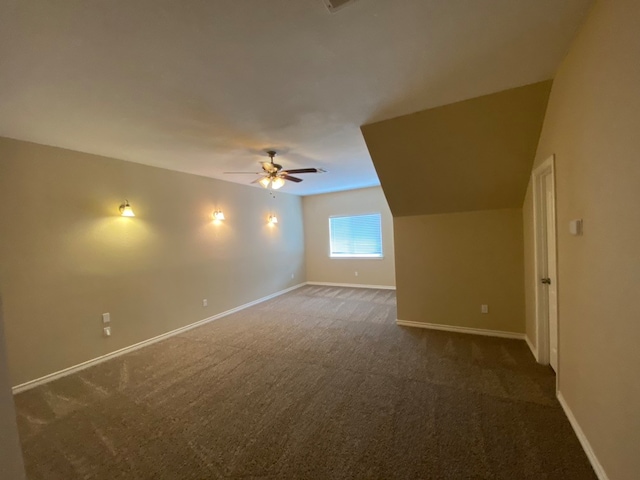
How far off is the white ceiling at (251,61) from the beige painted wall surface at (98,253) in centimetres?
62

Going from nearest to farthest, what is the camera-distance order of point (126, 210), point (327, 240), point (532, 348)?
1. point (532, 348)
2. point (126, 210)
3. point (327, 240)

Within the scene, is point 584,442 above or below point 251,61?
below

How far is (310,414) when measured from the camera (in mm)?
2186

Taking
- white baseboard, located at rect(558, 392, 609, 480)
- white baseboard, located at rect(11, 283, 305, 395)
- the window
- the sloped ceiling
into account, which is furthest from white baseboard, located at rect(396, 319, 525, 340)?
white baseboard, located at rect(11, 283, 305, 395)

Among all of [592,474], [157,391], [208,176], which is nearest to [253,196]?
[208,176]

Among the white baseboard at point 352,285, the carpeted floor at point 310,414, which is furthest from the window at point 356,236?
the carpeted floor at point 310,414

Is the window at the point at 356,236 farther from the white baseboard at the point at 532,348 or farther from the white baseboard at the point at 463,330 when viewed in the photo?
the white baseboard at the point at 532,348

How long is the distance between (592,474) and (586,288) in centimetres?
110

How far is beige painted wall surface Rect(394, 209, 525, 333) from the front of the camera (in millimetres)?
3496

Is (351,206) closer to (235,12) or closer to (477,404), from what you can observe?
(477,404)

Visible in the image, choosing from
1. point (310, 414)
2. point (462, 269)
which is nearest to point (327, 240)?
point (462, 269)

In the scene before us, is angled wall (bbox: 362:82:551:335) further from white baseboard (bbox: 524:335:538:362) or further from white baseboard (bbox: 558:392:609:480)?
white baseboard (bbox: 558:392:609:480)

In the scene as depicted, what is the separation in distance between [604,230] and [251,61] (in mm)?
2377

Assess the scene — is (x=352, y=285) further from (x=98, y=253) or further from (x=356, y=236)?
(x=98, y=253)
